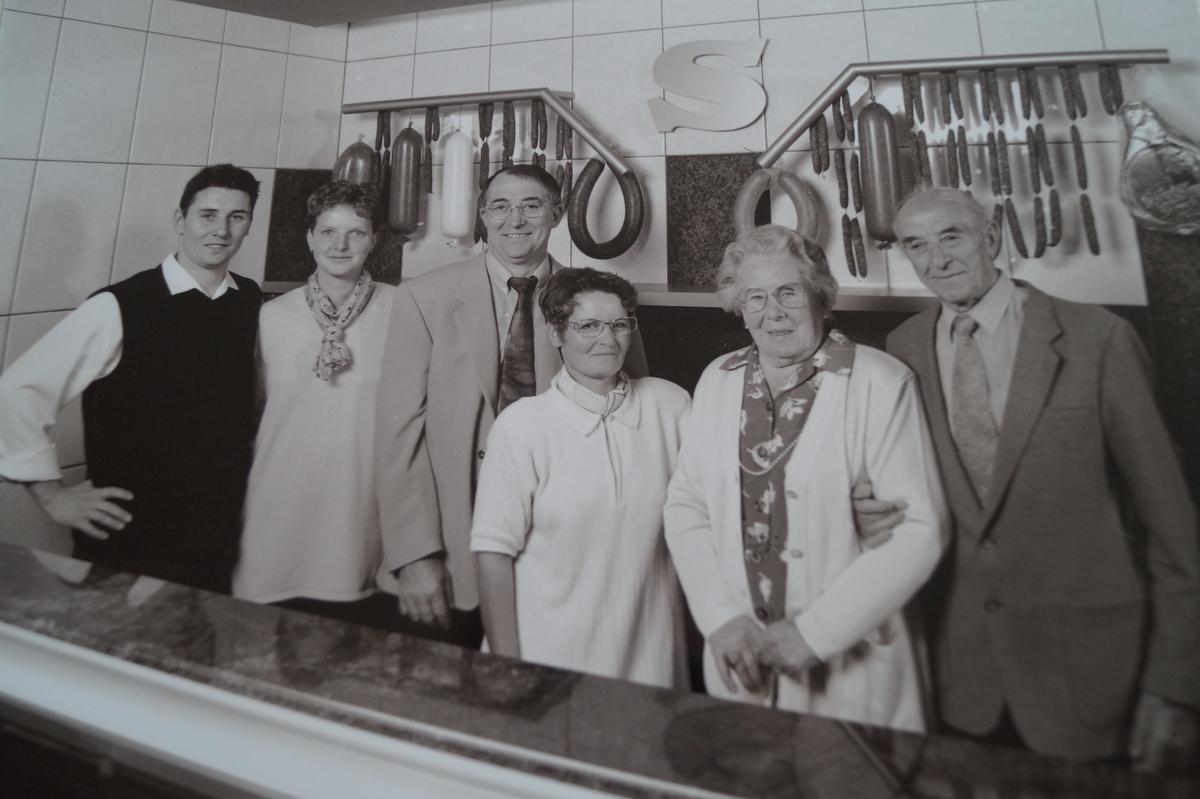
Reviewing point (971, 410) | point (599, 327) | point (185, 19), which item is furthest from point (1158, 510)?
point (185, 19)

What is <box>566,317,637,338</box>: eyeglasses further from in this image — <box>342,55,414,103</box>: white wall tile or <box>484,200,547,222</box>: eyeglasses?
<box>342,55,414,103</box>: white wall tile

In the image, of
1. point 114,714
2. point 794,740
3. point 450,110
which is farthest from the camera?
point 450,110

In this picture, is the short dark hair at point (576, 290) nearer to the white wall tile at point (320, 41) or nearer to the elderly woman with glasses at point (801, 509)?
the elderly woman with glasses at point (801, 509)

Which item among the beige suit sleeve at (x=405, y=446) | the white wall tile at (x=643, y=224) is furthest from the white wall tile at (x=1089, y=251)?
the beige suit sleeve at (x=405, y=446)

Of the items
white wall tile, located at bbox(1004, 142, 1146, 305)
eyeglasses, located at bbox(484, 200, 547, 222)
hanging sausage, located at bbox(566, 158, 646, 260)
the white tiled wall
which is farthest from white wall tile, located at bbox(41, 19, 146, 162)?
white wall tile, located at bbox(1004, 142, 1146, 305)

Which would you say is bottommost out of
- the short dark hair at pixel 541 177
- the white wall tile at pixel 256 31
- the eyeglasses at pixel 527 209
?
the eyeglasses at pixel 527 209

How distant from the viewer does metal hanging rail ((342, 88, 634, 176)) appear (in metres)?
0.94

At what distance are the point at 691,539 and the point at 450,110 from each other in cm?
84

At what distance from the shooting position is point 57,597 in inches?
39.9

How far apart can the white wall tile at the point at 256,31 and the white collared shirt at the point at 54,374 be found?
44cm

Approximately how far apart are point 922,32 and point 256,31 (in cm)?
118

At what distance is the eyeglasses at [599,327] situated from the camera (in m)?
→ 0.85

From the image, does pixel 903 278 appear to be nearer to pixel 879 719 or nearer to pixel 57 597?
pixel 879 719

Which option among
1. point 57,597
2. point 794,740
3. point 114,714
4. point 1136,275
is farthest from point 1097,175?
point 57,597
